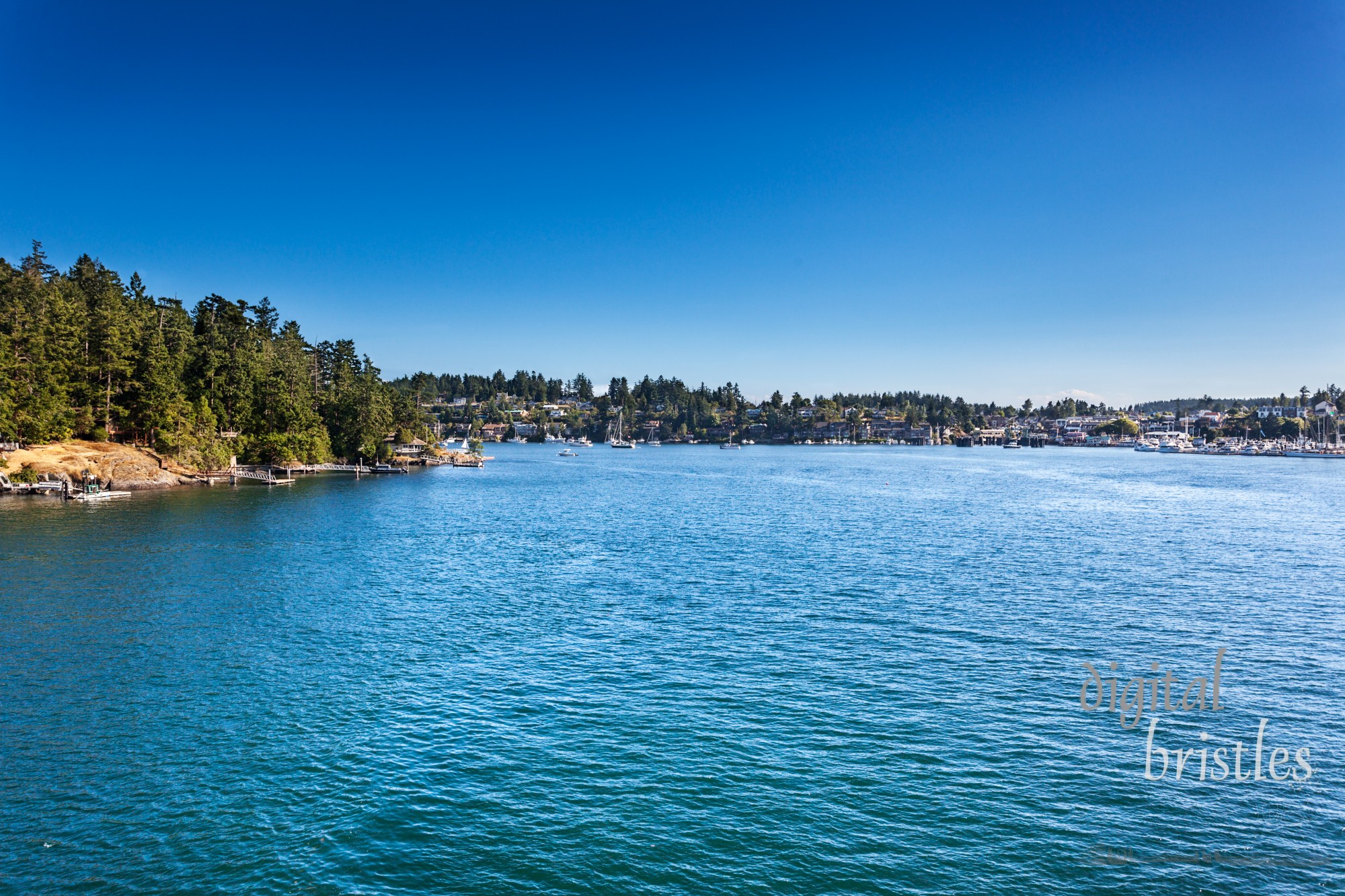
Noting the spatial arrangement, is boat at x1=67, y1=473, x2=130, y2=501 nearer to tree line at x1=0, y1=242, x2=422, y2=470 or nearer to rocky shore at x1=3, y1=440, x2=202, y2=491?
rocky shore at x1=3, y1=440, x2=202, y2=491

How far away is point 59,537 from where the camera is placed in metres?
54.6

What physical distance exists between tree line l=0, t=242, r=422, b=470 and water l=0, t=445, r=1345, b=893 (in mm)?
41197

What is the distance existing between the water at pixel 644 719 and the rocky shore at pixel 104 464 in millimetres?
36663

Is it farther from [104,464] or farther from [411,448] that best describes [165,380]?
[411,448]

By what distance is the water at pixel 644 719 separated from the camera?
1664 centimetres

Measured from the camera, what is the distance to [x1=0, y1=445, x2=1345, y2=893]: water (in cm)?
1664

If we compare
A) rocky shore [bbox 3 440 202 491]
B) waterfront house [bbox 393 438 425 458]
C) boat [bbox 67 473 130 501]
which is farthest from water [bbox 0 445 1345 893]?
waterfront house [bbox 393 438 425 458]

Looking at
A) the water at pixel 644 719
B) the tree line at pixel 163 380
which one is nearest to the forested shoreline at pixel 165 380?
the tree line at pixel 163 380

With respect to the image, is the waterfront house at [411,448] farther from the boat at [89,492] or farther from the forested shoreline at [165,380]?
the boat at [89,492]

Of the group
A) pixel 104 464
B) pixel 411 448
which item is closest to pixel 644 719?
pixel 104 464

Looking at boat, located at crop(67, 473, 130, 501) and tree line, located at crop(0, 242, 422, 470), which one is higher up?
tree line, located at crop(0, 242, 422, 470)

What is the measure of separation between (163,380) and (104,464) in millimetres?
12468

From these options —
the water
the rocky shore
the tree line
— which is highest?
the tree line

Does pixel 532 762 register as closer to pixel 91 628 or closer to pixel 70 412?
pixel 91 628
